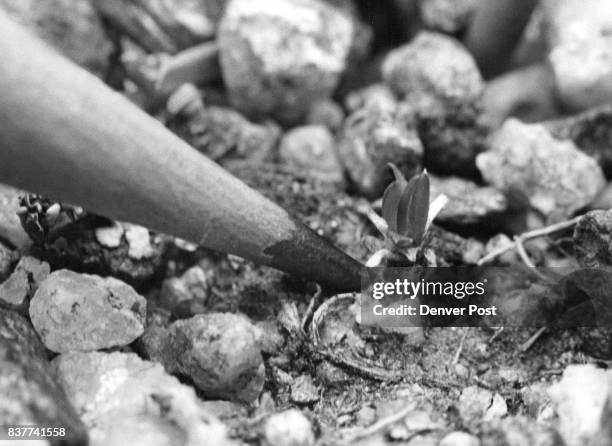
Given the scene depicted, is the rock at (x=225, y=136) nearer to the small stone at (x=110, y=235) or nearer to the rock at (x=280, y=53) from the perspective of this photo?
the rock at (x=280, y=53)

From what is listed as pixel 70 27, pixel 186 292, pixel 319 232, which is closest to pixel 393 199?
pixel 319 232

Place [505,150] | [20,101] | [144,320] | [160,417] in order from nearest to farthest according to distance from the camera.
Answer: [20,101], [160,417], [144,320], [505,150]

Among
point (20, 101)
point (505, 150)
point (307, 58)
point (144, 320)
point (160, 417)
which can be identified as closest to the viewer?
point (20, 101)

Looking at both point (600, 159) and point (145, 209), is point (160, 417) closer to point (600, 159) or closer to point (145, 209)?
point (145, 209)

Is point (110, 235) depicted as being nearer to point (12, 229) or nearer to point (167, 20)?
point (12, 229)

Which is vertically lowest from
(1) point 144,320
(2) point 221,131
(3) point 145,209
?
(1) point 144,320

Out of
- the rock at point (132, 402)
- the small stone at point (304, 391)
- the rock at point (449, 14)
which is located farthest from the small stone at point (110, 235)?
the rock at point (449, 14)

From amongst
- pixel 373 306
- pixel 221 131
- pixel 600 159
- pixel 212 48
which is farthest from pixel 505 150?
pixel 212 48
